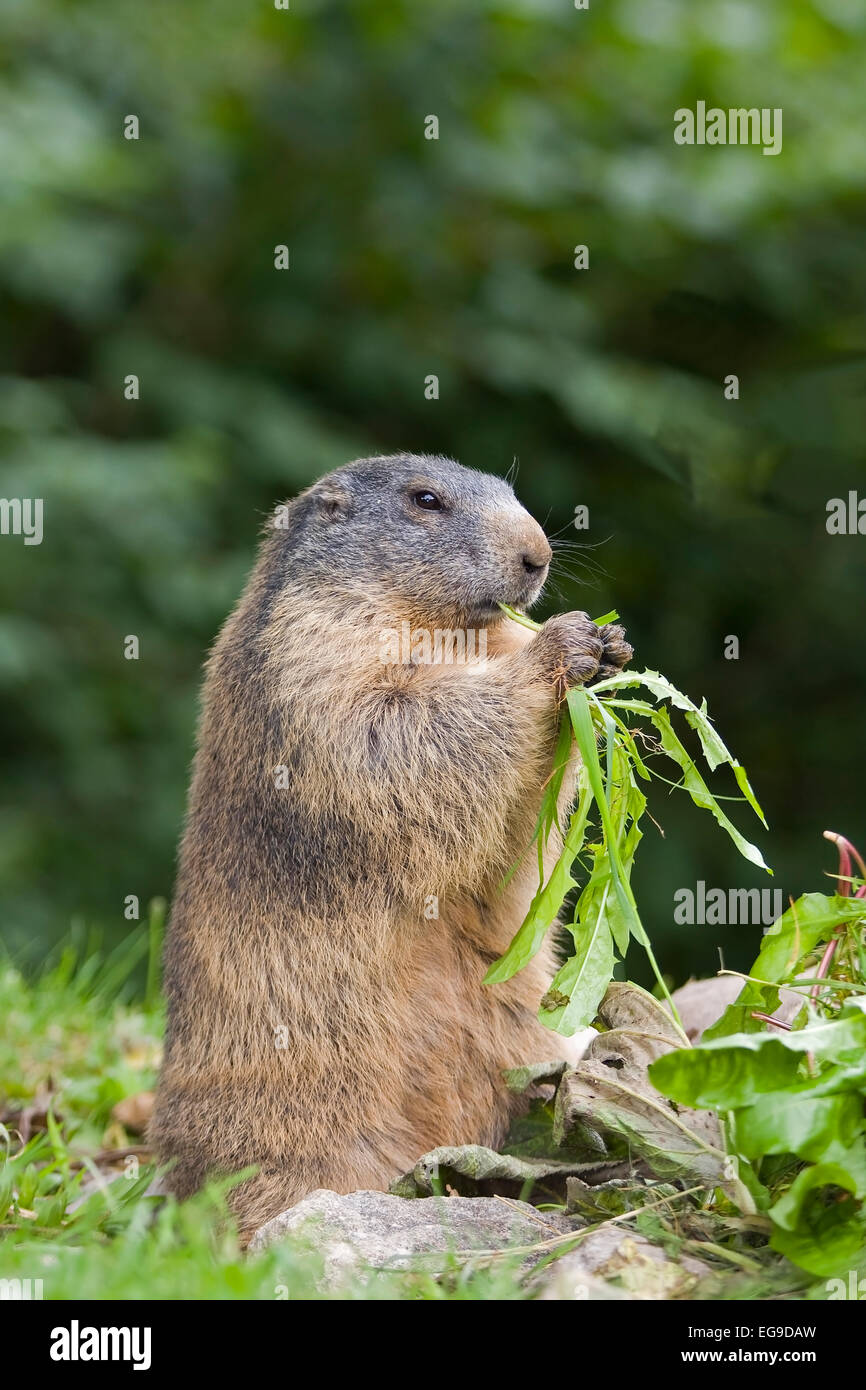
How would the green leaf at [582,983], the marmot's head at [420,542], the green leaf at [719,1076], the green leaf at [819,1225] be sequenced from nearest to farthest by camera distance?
the green leaf at [819,1225] < the green leaf at [719,1076] < the green leaf at [582,983] < the marmot's head at [420,542]

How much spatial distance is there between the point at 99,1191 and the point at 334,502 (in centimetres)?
271

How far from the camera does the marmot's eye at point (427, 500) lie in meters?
5.73

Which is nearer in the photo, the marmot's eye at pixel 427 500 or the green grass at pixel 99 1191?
the green grass at pixel 99 1191

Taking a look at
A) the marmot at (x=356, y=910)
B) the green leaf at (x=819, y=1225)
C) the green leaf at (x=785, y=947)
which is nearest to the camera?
the green leaf at (x=819, y=1225)

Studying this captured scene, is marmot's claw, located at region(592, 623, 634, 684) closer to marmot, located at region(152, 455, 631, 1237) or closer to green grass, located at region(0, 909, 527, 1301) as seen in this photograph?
marmot, located at region(152, 455, 631, 1237)

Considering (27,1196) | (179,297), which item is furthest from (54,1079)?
(179,297)

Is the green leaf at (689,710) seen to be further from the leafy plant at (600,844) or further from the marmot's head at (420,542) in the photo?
the marmot's head at (420,542)

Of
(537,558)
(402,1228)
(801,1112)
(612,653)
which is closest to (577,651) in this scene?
(612,653)

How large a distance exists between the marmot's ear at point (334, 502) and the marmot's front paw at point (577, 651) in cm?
111

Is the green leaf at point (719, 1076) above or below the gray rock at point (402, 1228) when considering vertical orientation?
above

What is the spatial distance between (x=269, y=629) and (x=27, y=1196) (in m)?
2.16

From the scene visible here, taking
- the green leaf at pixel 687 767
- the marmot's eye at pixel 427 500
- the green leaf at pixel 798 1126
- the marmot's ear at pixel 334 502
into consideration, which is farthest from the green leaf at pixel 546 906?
the marmot's ear at pixel 334 502

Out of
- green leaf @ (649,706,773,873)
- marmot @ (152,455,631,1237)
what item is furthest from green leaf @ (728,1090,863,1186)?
marmot @ (152,455,631,1237)

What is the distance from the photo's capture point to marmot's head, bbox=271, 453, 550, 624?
552 cm
